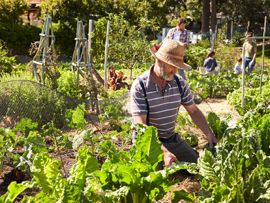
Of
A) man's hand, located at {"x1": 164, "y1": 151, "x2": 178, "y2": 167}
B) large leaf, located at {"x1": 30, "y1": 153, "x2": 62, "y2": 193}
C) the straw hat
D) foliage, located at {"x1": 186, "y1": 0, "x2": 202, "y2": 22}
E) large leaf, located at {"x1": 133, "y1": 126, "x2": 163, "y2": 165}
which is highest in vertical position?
foliage, located at {"x1": 186, "y1": 0, "x2": 202, "y2": 22}

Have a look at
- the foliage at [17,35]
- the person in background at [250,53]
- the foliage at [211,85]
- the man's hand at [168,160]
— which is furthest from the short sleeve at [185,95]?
the foliage at [17,35]

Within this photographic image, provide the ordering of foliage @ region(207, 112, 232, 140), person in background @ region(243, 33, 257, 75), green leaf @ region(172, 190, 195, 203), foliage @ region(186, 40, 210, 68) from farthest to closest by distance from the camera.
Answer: foliage @ region(186, 40, 210, 68) < person in background @ region(243, 33, 257, 75) < foliage @ region(207, 112, 232, 140) < green leaf @ region(172, 190, 195, 203)

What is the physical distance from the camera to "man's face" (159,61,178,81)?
2.73 m

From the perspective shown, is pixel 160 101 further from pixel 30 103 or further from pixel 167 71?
pixel 30 103

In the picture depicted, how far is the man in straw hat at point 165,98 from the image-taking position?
8.96 feet

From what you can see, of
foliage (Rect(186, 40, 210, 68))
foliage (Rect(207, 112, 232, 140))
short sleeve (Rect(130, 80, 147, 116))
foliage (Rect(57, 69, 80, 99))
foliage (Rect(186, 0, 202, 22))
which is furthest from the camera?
foliage (Rect(186, 0, 202, 22))

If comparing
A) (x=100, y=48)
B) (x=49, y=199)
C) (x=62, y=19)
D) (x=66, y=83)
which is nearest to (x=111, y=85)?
(x=100, y=48)

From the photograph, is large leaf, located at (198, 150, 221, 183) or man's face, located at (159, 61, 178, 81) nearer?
large leaf, located at (198, 150, 221, 183)

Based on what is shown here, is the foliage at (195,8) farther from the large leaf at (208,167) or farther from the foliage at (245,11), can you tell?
the large leaf at (208,167)

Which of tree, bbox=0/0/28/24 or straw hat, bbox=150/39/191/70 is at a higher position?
tree, bbox=0/0/28/24

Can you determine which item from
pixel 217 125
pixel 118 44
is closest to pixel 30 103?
pixel 217 125

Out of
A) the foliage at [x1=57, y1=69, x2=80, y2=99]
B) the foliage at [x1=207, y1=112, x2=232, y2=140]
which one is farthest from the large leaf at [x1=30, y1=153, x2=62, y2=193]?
the foliage at [x1=57, y1=69, x2=80, y2=99]

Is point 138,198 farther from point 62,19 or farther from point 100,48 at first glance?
point 62,19

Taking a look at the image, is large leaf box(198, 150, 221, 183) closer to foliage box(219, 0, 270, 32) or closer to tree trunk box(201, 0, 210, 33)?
tree trunk box(201, 0, 210, 33)
